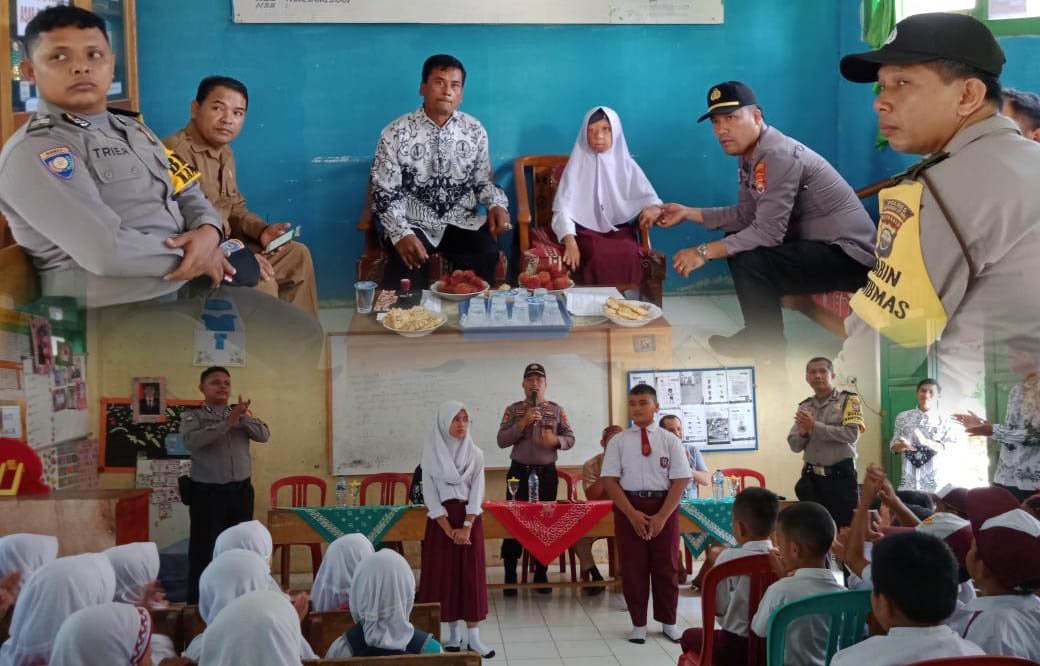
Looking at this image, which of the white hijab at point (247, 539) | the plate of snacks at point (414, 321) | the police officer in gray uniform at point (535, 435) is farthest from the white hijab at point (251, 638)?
the police officer in gray uniform at point (535, 435)

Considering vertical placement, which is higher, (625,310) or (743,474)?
(625,310)

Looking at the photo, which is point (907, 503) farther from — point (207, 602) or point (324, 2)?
point (324, 2)

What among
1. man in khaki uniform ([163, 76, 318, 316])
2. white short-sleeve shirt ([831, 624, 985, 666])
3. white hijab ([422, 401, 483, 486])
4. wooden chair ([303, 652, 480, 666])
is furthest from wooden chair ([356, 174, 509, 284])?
white short-sleeve shirt ([831, 624, 985, 666])

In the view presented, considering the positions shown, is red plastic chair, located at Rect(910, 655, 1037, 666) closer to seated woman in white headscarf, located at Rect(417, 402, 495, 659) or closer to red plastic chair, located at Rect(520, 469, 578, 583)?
seated woman in white headscarf, located at Rect(417, 402, 495, 659)

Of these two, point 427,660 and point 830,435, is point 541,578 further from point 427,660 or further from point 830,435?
point 427,660

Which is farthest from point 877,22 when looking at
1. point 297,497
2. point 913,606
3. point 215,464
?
point 215,464

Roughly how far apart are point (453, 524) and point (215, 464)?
1033 mm

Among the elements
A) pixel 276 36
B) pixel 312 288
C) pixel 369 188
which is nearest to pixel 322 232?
pixel 369 188

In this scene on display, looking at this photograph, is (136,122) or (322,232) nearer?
(136,122)

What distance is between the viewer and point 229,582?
308cm

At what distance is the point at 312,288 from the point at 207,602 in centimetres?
110

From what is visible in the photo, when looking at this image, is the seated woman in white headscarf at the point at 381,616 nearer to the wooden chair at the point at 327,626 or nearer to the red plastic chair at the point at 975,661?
the wooden chair at the point at 327,626

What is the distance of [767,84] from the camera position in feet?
16.2

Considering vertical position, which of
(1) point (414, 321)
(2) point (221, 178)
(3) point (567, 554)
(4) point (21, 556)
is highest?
(2) point (221, 178)
